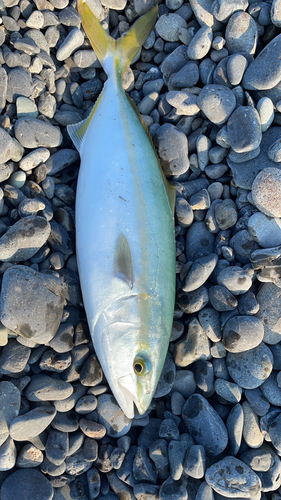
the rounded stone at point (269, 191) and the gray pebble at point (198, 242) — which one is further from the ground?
the rounded stone at point (269, 191)

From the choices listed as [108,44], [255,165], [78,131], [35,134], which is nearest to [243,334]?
[255,165]

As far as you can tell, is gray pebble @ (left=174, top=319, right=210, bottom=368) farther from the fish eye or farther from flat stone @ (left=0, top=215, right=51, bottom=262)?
flat stone @ (left=0, top=215, right=51, bottom=262)

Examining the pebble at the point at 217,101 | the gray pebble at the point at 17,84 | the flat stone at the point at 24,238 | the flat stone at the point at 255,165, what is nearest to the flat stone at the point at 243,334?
the flat stone at the point at 255,165

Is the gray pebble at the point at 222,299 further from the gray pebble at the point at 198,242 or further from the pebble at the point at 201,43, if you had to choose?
the pebble at the point at 201,43

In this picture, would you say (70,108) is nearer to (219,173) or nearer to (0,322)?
(219,173)

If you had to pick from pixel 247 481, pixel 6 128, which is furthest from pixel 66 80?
pixel 247 481
